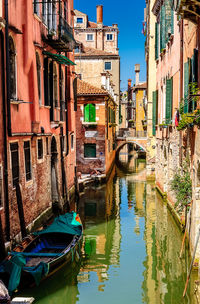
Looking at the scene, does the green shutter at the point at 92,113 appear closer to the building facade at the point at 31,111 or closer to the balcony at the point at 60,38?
the building facade at the point at 31,111

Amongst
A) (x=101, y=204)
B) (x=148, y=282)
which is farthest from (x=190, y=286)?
(x=101, y=204)

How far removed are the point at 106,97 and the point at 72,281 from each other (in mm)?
15319

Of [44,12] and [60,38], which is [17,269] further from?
[44,12]

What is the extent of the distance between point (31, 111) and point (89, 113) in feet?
38.8

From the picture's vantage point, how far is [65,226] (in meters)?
9.92

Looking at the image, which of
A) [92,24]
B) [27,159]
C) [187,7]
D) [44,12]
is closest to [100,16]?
[92,24]

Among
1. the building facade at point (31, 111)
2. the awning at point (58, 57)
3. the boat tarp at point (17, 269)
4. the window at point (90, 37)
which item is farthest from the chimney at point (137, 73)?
the boat tarp at point (17, 269)

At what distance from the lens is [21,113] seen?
32.0 ft

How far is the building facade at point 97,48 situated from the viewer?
3444 cm

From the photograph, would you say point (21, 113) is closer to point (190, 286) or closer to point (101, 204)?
point (190, 286)

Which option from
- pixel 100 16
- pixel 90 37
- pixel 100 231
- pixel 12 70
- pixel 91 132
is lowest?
pixel 100 231

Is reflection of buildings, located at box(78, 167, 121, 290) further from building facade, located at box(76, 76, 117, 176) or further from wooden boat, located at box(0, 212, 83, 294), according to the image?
building facade, located at box(76, 76, 117, 176)

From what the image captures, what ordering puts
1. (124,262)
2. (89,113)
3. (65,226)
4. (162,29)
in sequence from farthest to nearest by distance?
1. (89,113)
2. (162,29)
3. (65,226)
4. (124,262)

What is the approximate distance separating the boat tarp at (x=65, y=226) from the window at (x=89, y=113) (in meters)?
11.9
